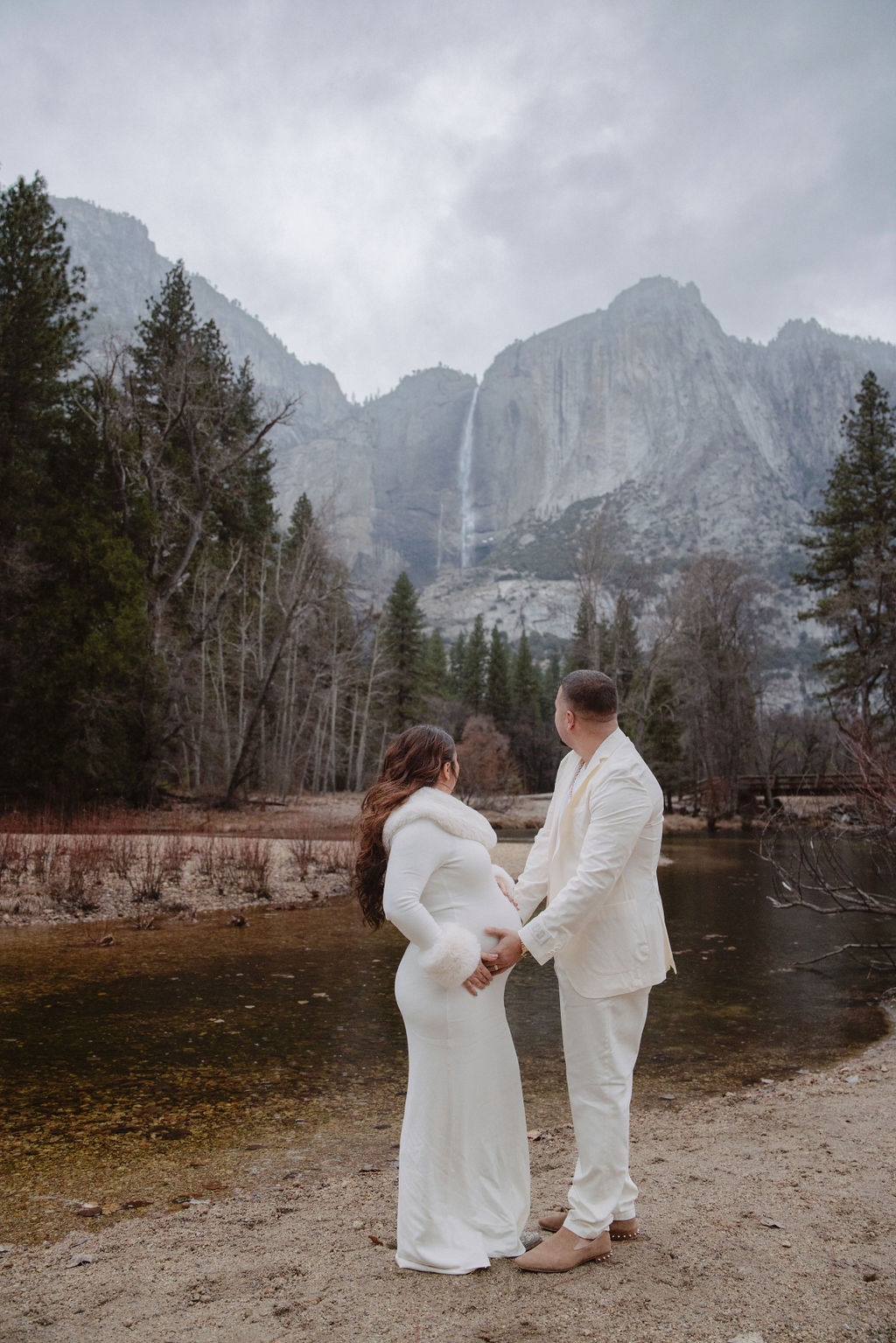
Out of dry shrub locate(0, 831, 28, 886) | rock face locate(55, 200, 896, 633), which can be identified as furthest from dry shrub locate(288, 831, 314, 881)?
rock face locate(55, 200, 896, 633)

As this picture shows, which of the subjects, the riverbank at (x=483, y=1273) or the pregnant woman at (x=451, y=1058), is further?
the pregnant woman at (x=451, y=1058)

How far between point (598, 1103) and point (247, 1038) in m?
4.31

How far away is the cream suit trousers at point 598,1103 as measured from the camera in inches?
111

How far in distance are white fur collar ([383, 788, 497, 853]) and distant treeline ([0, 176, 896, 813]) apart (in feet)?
46.1

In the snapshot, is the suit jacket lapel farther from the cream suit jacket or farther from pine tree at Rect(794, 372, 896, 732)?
pine tree at Rect(794, 372, 896, 732)

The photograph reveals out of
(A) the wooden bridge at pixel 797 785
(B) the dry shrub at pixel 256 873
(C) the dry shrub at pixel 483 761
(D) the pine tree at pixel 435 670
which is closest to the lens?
(B) the dry shrub at pixel 256 873

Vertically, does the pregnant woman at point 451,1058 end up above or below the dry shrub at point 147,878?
above

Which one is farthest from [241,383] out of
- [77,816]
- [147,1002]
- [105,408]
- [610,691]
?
[610,691]

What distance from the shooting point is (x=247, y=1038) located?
253 inches

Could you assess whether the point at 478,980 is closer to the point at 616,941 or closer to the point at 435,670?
the point at 616,941

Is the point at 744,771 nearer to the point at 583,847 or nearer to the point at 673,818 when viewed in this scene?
the point at 673,818

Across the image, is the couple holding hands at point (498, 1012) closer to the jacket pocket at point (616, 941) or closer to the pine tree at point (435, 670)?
the jacket pocket at point (616, 941)

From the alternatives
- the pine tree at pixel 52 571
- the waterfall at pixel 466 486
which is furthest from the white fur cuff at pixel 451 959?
the waterfall at pixel 466 486

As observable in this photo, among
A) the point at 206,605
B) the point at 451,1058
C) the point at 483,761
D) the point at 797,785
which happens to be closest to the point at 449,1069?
the point at 451,1058
